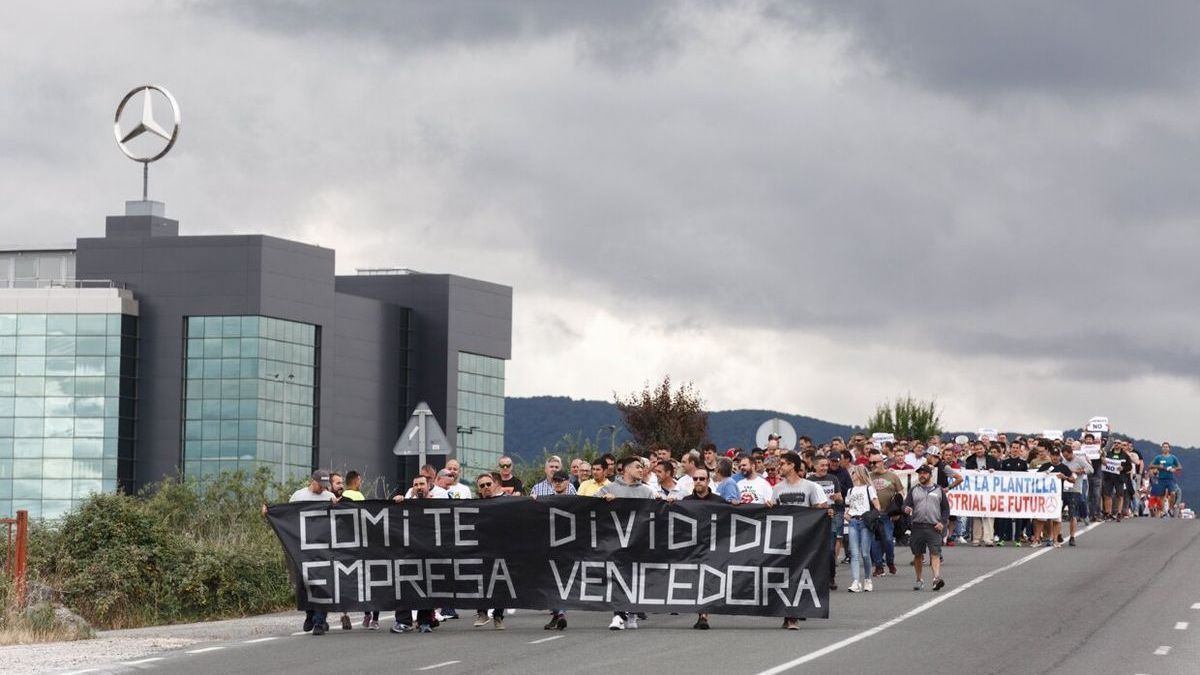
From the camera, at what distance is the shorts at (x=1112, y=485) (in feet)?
150

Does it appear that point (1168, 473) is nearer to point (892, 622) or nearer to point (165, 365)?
point (892, 622)

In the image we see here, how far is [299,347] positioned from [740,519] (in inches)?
3387

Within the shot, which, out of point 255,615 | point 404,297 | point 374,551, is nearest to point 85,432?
point 404,297

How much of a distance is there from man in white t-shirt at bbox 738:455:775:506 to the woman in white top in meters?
1.55

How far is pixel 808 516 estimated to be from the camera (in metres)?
23.1

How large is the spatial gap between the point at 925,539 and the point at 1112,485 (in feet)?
61.7

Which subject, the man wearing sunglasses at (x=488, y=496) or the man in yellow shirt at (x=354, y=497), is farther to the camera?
the man in yellow shirt at (x=354, y=497)

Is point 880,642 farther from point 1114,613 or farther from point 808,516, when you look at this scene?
point 1114,613

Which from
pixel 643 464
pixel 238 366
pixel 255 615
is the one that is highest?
→ pixel 238 366

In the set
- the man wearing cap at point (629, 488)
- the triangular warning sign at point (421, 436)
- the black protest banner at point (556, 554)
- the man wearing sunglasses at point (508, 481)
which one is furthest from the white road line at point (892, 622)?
the triangular warning sign at point (421, 436)

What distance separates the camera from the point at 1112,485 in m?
45.8

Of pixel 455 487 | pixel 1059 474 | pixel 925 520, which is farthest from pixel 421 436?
pixel 1059 474

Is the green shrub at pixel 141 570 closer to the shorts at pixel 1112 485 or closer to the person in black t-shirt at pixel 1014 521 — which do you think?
the person in black t-shirt at pixel 1014 521

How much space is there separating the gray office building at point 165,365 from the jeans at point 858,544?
7390 cm
